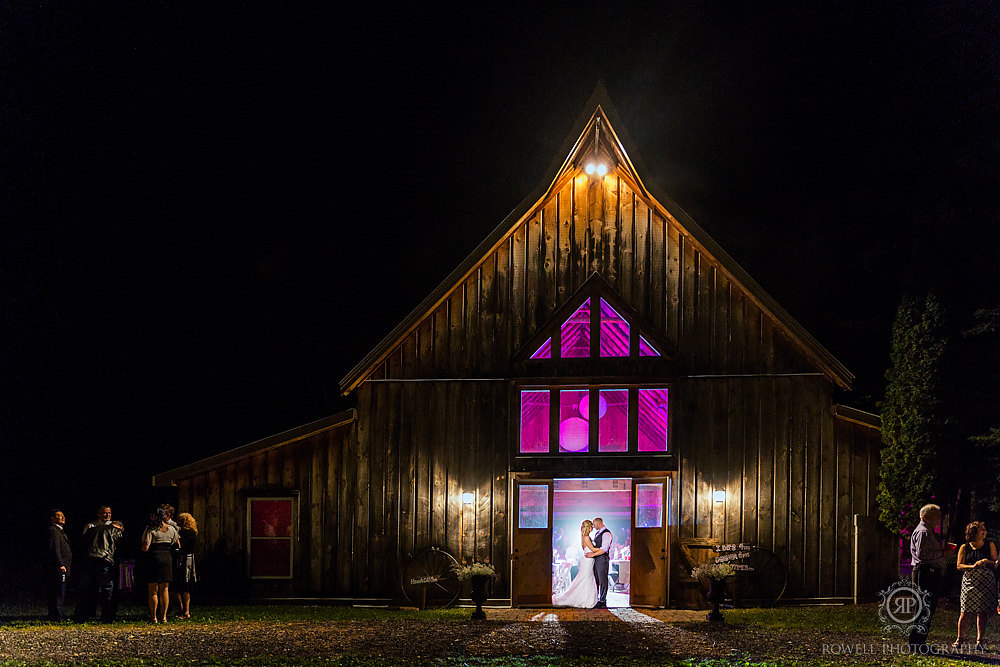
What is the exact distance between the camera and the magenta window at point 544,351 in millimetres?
18328

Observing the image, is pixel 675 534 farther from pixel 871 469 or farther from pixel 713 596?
pixel 871 469

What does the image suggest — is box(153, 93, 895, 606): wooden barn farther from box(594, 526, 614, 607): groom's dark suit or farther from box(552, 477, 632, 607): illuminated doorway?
box(552, 477, 632, 607): illuminated doorway

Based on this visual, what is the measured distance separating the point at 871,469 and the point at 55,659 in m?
13.1

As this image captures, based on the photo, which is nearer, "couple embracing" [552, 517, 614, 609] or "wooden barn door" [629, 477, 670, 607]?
"wooden barn door" [629, 477, 670, 607]

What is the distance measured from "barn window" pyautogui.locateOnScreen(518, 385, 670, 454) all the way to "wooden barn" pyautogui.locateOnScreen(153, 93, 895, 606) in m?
0.04

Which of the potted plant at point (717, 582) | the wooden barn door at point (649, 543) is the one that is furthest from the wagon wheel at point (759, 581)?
the potted plant at point (717, 582)

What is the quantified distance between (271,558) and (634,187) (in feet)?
31.4

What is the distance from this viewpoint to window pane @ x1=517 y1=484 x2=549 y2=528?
1811 cm

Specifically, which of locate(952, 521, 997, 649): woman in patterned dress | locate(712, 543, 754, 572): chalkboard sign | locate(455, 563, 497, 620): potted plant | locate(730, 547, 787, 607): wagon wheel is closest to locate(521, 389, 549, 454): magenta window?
locate(455, 563, 497, 620): potted plant

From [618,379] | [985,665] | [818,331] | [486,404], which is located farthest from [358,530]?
[818,331]

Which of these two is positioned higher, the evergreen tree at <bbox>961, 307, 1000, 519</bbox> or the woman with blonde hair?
the evergreen tree at <bbox>961, 307, 1000, 519</bbox>

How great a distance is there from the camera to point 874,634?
13609mm

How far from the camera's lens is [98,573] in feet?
51.0

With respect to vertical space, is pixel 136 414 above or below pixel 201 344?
below
